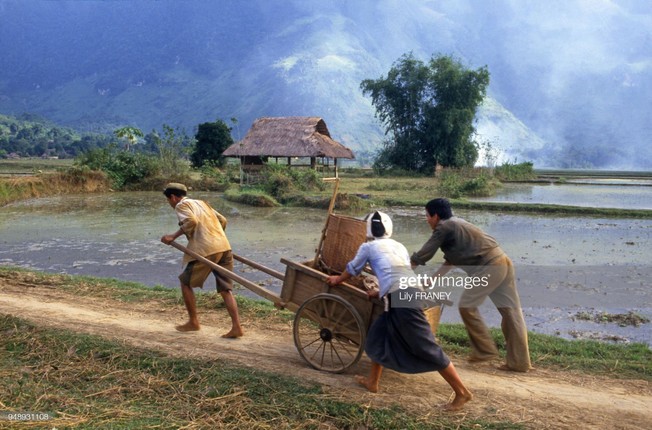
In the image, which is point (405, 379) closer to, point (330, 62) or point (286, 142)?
point (286, 142)

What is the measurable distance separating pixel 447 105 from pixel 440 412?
35666 millimetres

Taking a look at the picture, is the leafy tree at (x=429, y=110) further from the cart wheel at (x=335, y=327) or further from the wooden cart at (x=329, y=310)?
the cart wheel at (x=335, y=327)

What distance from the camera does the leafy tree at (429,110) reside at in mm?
37031

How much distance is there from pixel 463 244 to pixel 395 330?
1.07 metres

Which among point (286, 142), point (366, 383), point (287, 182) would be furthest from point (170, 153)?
point (366, 383)

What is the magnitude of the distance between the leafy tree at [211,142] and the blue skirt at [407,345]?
2976cm

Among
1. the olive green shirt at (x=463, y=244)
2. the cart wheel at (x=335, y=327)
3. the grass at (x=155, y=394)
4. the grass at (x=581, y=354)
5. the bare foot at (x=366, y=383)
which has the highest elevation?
the olive green shirt at (x=463, y=244)

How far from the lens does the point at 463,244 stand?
453 centimetres

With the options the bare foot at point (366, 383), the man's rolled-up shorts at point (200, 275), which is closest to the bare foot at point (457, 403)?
the bare foot at point (366, 383)

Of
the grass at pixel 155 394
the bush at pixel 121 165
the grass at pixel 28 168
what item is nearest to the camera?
the grass at pixel 155 394

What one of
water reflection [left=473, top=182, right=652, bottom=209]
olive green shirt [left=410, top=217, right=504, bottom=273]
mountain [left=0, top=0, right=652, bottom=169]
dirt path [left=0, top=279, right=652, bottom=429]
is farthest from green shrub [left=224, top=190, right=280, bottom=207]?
mountain [left=0, top=0, right=652, bottom=169]

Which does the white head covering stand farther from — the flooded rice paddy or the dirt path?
the flooded rice paddy

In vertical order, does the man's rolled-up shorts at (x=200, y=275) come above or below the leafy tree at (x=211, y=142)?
below

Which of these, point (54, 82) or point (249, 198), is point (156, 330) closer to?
point (249, 198)
